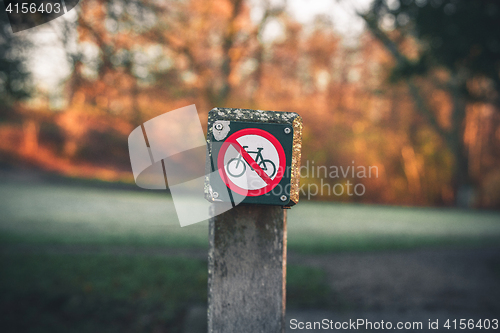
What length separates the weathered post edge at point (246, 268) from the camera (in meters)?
0.97

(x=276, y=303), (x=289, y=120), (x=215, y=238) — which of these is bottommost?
(x=276, y=303)

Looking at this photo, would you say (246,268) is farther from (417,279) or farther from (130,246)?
(130,246)

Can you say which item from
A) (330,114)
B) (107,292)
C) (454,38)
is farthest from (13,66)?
(330,114)

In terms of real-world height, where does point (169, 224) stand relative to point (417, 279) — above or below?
above

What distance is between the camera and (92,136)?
1261cm

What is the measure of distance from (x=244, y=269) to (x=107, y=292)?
2.46 metres

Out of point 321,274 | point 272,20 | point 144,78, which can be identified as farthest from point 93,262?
point 272,20

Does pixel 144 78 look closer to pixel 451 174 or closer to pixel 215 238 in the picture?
pixel 215 238

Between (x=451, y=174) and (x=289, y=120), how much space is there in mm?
12469

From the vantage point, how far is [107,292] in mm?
2928

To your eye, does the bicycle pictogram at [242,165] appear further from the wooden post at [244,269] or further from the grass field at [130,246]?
the grass field at [130,246]

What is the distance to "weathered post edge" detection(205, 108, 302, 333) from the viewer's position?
97 cm

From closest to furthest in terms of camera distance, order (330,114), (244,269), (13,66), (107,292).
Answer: (244,269), (107,292), (13,66), (330,114)

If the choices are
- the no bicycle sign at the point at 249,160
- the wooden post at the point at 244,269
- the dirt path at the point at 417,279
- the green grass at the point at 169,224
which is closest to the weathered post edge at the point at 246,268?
the wooden post at the point at 244,269
